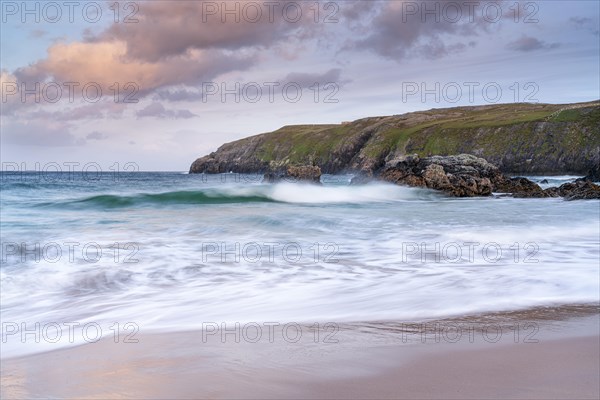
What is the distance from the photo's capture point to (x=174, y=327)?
5656 mm

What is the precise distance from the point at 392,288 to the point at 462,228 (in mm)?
8022

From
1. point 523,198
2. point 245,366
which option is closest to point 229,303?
point 245,366

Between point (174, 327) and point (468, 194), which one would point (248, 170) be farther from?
point (174, 327)

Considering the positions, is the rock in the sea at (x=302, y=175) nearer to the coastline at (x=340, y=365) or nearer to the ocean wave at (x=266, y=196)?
the ocean wave at (x=266, y=196)

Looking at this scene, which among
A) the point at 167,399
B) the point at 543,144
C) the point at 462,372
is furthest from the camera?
the point at 543,144

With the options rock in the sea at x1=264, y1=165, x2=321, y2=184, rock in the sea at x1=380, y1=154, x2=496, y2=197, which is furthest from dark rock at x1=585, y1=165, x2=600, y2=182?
rock in the sea at x1=264, y1=165, x2=321, y2=184

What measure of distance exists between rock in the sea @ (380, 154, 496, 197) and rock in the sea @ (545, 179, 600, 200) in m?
3.57

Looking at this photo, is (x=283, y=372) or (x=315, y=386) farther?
(x=283, y=372)

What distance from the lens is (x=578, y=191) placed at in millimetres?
24484

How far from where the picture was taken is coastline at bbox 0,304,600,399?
359 cm

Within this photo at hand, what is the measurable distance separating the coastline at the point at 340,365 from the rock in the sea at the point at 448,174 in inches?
987

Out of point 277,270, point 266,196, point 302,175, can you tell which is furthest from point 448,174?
point 277,270

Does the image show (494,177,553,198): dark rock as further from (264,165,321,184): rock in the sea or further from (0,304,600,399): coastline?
(0,304,600,399): coastline

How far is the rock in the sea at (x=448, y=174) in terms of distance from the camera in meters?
29.7
